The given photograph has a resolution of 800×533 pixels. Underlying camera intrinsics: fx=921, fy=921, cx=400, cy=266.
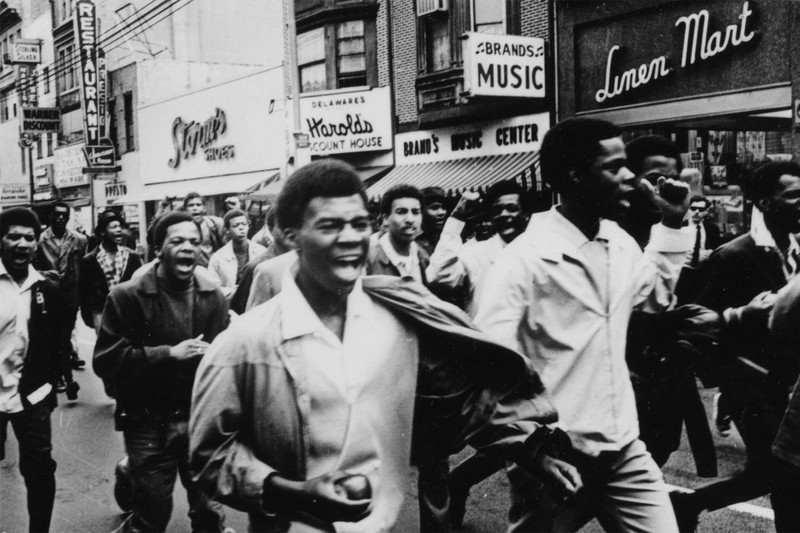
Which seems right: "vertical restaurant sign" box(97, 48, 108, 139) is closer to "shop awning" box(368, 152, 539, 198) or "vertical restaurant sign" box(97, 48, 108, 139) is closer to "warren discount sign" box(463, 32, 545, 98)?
"shop awning" box(368, 152, 539, 198)

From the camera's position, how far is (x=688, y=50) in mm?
13938

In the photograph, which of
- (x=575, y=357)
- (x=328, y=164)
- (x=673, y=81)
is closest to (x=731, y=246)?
(x=575, y=357)

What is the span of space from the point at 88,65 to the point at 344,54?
49.5 feet

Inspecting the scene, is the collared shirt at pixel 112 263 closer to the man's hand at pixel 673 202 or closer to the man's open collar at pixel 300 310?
the man's hand at pixel 673 202

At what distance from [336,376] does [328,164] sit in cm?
63

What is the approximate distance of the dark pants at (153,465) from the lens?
4672mm

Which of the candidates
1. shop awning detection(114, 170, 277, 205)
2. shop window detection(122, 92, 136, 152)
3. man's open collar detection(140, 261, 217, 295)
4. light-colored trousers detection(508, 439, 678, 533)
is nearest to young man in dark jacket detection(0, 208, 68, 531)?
man's open collar detection(140, 261, 217, 295)

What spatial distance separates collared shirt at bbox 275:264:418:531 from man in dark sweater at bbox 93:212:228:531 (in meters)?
2.31

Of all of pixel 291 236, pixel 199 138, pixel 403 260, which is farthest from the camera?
pixel 199 138

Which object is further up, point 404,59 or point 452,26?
point 452,26

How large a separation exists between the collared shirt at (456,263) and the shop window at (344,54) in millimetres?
15693

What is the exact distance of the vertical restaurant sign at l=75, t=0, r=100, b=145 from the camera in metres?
32.4

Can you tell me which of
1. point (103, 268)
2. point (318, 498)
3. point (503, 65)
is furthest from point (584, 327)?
point (503, 65)

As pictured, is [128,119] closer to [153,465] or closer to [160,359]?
[160,359]
